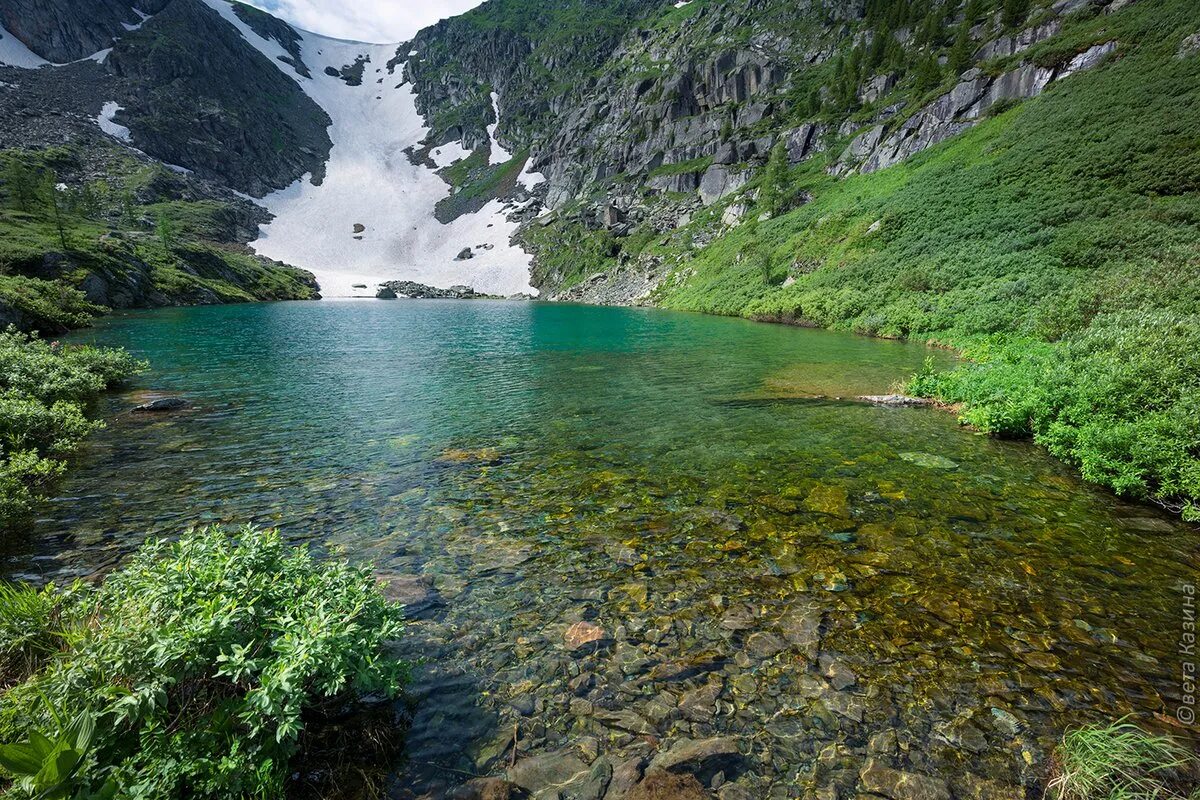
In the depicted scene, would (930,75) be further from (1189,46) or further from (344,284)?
(344,284)

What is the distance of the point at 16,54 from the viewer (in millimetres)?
152125

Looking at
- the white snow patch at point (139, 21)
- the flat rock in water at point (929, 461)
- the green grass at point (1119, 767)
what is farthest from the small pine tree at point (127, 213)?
the green grass at point (1119, 767)

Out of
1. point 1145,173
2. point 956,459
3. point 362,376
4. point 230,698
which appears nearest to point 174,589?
point 230,698

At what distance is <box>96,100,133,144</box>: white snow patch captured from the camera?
5659 inches

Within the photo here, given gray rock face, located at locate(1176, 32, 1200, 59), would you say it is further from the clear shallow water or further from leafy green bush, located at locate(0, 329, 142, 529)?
leafy green bush, located at locate(0, 329, 142, 529)

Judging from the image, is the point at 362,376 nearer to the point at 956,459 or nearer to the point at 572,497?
the point at 572,497

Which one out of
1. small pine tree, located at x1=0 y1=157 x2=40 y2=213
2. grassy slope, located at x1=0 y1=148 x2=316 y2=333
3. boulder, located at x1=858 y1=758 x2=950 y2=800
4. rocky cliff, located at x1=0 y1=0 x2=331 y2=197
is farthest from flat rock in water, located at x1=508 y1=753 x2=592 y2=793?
rocky cliff, located at x1=0 y1=0 x2=331 y2=197

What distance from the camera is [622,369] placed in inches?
1016

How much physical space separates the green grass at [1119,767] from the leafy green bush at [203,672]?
6.33m

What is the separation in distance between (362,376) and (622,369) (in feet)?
43.5

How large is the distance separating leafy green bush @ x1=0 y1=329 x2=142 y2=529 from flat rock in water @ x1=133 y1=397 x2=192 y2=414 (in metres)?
1.49

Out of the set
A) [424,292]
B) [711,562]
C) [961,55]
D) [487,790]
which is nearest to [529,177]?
[424,292]

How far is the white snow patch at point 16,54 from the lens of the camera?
149000mm

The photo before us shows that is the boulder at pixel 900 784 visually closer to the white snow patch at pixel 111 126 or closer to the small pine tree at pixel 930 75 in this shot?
the small pine tree at pixel 930 75
